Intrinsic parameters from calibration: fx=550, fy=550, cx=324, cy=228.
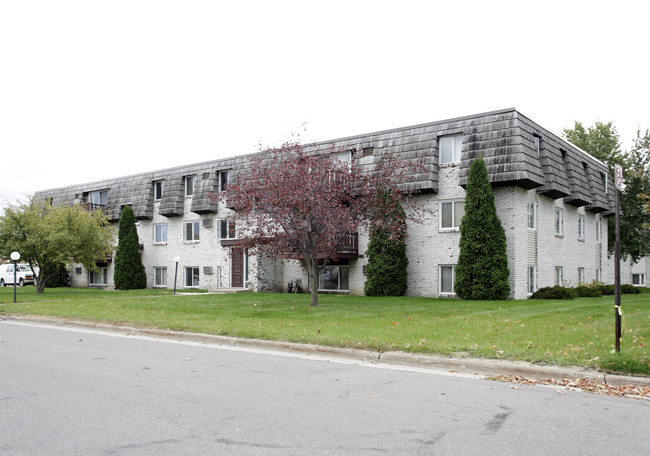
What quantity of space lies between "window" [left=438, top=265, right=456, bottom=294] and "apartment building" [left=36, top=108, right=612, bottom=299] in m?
0.04

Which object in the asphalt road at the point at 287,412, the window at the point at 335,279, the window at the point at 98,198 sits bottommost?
the asphalt road at the point at 287,412

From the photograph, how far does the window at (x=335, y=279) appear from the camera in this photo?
27.0 meters

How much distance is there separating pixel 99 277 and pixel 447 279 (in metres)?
25.9

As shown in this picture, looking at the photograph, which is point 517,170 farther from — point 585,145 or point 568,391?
point 585,145

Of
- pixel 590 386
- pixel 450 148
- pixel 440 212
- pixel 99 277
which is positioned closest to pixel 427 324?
pixel 590 386

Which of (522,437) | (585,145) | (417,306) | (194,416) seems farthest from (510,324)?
(585,145)

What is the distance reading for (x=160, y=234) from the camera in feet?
116

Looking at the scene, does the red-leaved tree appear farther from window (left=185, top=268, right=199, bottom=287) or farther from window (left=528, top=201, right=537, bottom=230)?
window (left=185, top=268, right=199, bottom=287)

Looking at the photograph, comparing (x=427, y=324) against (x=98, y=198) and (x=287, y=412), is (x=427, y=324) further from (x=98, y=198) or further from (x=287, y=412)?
(x=98, y=198)

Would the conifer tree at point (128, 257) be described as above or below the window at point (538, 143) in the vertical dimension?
below

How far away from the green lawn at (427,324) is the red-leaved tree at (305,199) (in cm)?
223

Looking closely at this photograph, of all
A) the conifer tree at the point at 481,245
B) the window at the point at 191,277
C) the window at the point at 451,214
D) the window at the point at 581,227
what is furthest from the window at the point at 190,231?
the window at the point at 581,227

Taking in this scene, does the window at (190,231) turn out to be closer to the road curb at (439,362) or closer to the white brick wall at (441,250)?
the white brick wall at (441,250)

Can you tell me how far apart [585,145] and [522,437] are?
127 ft
